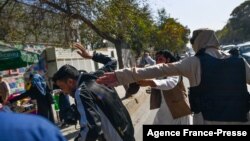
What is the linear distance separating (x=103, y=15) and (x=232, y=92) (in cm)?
1201

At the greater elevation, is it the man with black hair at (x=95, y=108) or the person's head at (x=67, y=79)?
the person's head at (x=67, y=79)

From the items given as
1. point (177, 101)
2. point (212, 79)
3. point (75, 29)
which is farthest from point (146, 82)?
point (75, 29)

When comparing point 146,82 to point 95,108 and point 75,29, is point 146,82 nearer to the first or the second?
point 95,108

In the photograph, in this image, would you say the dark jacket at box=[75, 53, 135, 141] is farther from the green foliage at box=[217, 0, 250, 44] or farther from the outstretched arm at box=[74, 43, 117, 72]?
the green foliage at box=[217, 0, 250, 44]

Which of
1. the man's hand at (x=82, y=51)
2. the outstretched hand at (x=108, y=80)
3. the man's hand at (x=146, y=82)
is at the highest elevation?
the man's hand at (x=82, y=51)

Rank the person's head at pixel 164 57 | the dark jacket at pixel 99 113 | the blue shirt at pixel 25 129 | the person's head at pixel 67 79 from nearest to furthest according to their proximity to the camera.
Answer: the blue shirt at pixel 25 129, the dark jacket at pixel 99 113, the person's head at pixel 67 79, the person's head at pixel 164 57

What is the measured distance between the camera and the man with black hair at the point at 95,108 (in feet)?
11.8

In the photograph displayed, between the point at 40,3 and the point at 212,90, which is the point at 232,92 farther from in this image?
the point at 40,3

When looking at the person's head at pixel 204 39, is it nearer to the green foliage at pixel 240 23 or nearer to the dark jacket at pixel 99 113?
the dark jacket at pixel 99 113

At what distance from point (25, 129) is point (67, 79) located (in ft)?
8.49

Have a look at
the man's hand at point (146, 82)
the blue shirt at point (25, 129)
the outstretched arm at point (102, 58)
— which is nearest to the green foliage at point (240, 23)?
the outstretched arm at point (102, 58)

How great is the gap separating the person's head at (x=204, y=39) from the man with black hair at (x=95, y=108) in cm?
85

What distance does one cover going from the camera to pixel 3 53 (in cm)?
1262

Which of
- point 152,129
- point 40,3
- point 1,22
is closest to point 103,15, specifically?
point 40,3
